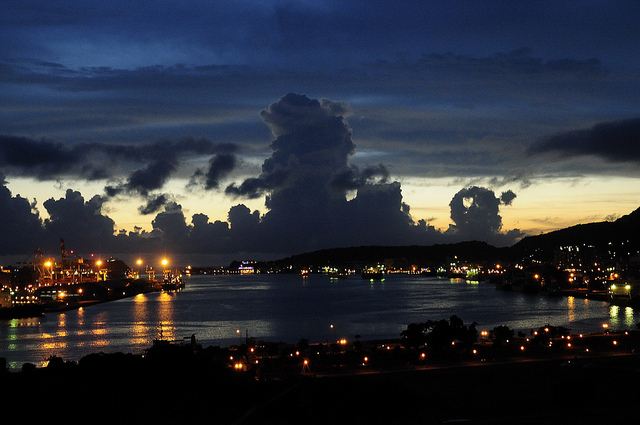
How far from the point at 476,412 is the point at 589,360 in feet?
30.8

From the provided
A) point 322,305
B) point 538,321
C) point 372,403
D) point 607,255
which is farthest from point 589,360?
point 607,255

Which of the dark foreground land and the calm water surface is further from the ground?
the dark foreground land

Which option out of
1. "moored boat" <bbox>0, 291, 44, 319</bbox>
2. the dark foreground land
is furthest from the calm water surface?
the dark foreground land

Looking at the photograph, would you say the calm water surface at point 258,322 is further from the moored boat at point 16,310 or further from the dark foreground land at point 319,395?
the dark foreground land at point 319,395

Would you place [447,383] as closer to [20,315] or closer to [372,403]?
[372,403]

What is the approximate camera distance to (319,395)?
19188 millimetres

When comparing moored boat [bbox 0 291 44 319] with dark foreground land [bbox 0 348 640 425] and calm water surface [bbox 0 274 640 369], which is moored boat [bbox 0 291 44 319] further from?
dark foreground land [bbox 0 348 640 425]

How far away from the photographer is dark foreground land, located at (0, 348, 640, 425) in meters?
17.4

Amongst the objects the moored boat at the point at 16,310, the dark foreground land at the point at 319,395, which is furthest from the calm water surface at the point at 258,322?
the dark foreground land at the point at 319,395

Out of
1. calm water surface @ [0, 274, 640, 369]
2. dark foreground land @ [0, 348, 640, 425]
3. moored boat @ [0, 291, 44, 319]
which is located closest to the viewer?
dark foreground land @ [0, 348, 640, 425]

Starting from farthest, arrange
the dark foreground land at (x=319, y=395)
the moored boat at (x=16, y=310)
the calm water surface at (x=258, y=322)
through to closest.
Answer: the moored boat at (x=16, y=310) → the calm water surface at (x=258, y=322) → the dark foreground land at (x=319, y=395)

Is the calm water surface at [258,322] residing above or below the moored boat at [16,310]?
below

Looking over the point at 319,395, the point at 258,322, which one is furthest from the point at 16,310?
the point at 319,395

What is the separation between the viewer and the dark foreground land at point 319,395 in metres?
17.4
